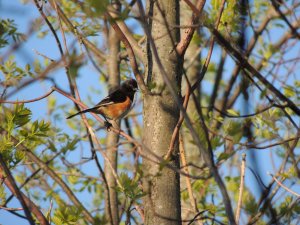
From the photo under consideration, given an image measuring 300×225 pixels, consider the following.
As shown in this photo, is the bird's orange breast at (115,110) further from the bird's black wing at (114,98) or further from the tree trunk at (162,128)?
the tree trunk at (162,128)

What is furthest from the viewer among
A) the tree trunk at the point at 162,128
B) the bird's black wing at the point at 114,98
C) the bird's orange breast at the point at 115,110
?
the bird's orange breast at the point at 115,110

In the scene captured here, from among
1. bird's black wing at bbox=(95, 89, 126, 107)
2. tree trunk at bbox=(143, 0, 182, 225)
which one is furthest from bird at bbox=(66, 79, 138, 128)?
tree trunk at bbox=(143, 0, 182, 225)

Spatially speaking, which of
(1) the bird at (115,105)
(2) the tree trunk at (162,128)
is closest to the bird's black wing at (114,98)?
(1) the bird at (115,105)

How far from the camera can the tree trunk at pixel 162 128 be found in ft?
9.79

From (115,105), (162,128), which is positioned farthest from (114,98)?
(162,128)

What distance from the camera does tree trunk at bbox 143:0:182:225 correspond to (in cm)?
298

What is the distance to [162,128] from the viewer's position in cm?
313

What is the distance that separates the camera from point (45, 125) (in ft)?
12.3

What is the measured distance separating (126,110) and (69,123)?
1616 mm

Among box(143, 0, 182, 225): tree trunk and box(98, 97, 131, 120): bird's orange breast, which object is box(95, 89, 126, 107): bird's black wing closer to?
box(98, 97, 131, 120): bird's orange breast

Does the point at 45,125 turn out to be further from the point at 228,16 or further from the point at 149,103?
the point at 228,16

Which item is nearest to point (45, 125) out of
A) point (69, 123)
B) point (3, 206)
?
point (3, 206)

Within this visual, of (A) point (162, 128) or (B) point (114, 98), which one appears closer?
(A) point (162, 128)

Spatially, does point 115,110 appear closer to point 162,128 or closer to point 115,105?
point 115,105
